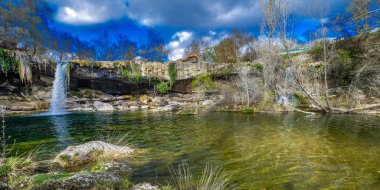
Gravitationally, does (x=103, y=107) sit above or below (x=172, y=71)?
below

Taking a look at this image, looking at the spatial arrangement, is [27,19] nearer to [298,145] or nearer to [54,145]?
[54,145]

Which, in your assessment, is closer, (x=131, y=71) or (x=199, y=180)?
(x=199, y=180)

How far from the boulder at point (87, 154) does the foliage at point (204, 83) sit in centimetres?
2539

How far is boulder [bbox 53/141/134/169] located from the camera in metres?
6.36

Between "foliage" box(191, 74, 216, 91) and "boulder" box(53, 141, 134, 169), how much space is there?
25.4m

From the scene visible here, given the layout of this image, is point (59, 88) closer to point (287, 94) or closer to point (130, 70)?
point (130, 70)

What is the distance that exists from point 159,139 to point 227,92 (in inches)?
612

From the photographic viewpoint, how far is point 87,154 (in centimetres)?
679

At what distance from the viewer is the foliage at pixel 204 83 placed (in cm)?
3250

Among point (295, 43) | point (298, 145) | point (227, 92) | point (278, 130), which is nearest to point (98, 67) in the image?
point (227, 92)

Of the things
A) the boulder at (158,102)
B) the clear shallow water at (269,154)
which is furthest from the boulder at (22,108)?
the clear shallow water at (269,154)

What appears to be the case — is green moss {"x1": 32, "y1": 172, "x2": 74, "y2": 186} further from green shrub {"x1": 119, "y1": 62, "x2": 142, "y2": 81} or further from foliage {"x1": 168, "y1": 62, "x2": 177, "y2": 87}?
foliage {"x1": 168, "y1": 62, "x2": 177, "y2": 87}

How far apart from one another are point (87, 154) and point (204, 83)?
26.6 m

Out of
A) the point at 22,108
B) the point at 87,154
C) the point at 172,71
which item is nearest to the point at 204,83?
the point at 172,71
